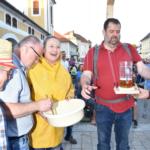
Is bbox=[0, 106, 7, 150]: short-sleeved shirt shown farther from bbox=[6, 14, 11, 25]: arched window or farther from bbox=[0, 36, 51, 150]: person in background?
bbox=[6, 14, 11, 25]: arched window

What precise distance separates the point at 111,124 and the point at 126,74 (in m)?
0.72

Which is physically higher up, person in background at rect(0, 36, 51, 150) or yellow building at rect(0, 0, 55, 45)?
yellow building at rect(0, 0, 55, 45)

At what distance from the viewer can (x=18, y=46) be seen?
3033mm

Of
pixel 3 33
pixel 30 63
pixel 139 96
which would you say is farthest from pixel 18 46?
pixel 3 33

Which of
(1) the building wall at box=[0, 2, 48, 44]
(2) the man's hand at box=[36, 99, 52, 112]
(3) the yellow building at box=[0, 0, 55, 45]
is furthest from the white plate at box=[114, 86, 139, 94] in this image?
(1) the building wall at box=[0, 2, 48, 44]

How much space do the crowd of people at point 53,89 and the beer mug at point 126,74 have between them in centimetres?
13

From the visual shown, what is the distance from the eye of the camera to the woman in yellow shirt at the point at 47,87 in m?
3.29

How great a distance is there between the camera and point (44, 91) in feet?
10.8

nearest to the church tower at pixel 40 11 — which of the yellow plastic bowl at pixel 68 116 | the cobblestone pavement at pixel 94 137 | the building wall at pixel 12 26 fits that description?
the building wall at pixel 12 26

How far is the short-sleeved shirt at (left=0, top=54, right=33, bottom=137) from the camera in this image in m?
2.47

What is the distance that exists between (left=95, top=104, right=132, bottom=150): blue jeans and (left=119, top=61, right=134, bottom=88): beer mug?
1.63ft

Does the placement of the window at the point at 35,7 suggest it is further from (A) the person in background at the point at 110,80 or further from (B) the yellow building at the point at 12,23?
(A) the person in background at the point at 110,80

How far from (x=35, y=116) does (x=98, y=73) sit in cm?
83

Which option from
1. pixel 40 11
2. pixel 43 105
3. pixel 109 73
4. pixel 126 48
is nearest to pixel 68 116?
pixel 43 105
